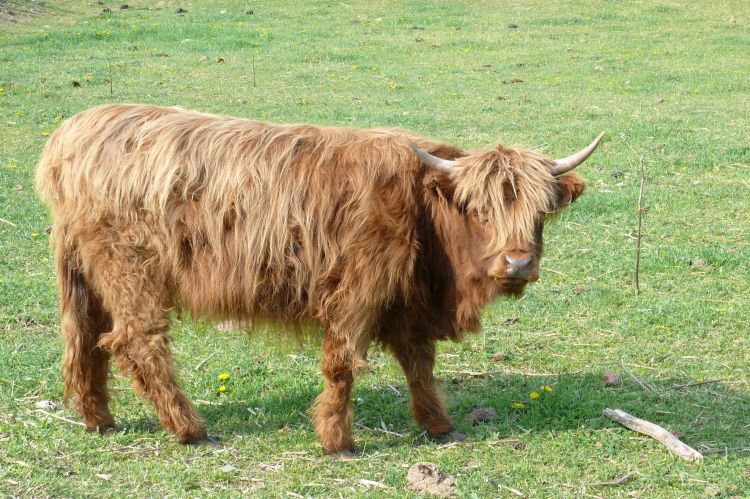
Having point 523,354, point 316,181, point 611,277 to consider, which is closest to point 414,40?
point 611,277

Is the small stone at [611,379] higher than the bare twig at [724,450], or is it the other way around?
the bare twig at [724,450]

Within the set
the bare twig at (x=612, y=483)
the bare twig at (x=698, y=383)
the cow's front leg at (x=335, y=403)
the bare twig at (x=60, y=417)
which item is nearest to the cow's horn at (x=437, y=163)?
the cow's front leg at (x=335, y=403)

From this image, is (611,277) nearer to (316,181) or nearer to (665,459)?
(665,459)

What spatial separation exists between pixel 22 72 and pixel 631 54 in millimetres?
10691

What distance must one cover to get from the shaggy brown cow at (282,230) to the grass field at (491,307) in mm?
431

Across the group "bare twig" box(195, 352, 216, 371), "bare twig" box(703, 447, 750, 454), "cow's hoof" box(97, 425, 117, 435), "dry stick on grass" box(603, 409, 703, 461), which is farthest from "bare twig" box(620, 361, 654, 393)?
"cow's hoof" box(97, 425, 117, 435)

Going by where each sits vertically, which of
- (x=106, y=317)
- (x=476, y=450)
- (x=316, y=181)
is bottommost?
(x=476, y=450)

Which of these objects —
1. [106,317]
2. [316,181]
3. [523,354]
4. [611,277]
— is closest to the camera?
[316,181]

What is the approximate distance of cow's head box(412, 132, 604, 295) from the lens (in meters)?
4.49

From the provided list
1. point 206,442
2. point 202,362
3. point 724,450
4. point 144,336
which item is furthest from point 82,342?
point 724,450

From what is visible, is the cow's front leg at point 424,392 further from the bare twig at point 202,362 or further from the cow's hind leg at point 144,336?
the bare twig at point 202,362

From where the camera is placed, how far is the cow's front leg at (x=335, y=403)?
15.7 ft

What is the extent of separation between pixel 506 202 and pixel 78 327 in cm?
234

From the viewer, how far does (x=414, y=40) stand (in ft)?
61.7
